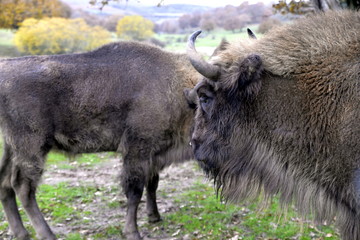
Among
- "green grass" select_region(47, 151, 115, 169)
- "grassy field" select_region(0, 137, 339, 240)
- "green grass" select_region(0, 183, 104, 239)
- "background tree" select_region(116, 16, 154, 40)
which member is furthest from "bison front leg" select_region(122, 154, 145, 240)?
"background tree" select_region(116, 16, 154, 40)

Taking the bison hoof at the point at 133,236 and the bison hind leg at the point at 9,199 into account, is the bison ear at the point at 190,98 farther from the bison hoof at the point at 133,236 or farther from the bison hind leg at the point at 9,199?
the bison hind leg at the point at 9,199

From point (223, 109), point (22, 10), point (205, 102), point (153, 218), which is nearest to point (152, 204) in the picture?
point (153, 218)

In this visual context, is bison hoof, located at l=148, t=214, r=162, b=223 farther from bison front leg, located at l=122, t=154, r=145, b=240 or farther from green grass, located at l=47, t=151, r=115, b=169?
green grass, located at l=47, t=151, r=115, b=169

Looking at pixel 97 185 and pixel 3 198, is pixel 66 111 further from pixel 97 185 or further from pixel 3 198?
pixel 97 185

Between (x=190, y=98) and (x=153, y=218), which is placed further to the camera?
(x=153, y=218)

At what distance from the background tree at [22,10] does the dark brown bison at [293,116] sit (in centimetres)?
2805

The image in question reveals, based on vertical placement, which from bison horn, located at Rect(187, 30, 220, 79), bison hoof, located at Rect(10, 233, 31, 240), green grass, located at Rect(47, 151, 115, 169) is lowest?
green grass, located at Rect(47, 151, 115, 169)

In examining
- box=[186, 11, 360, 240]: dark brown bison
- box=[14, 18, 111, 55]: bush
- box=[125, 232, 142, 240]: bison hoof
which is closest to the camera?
box=[186, 11, 360, 240]: dark brown bison

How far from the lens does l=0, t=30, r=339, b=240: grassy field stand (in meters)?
5.93

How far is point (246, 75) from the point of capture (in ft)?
10.3

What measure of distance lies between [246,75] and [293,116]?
465mm

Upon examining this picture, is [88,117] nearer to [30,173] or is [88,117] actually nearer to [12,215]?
[30,173]

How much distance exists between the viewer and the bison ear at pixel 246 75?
122 inches

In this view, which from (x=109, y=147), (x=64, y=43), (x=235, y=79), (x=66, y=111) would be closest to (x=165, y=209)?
(x=109, y=147)
